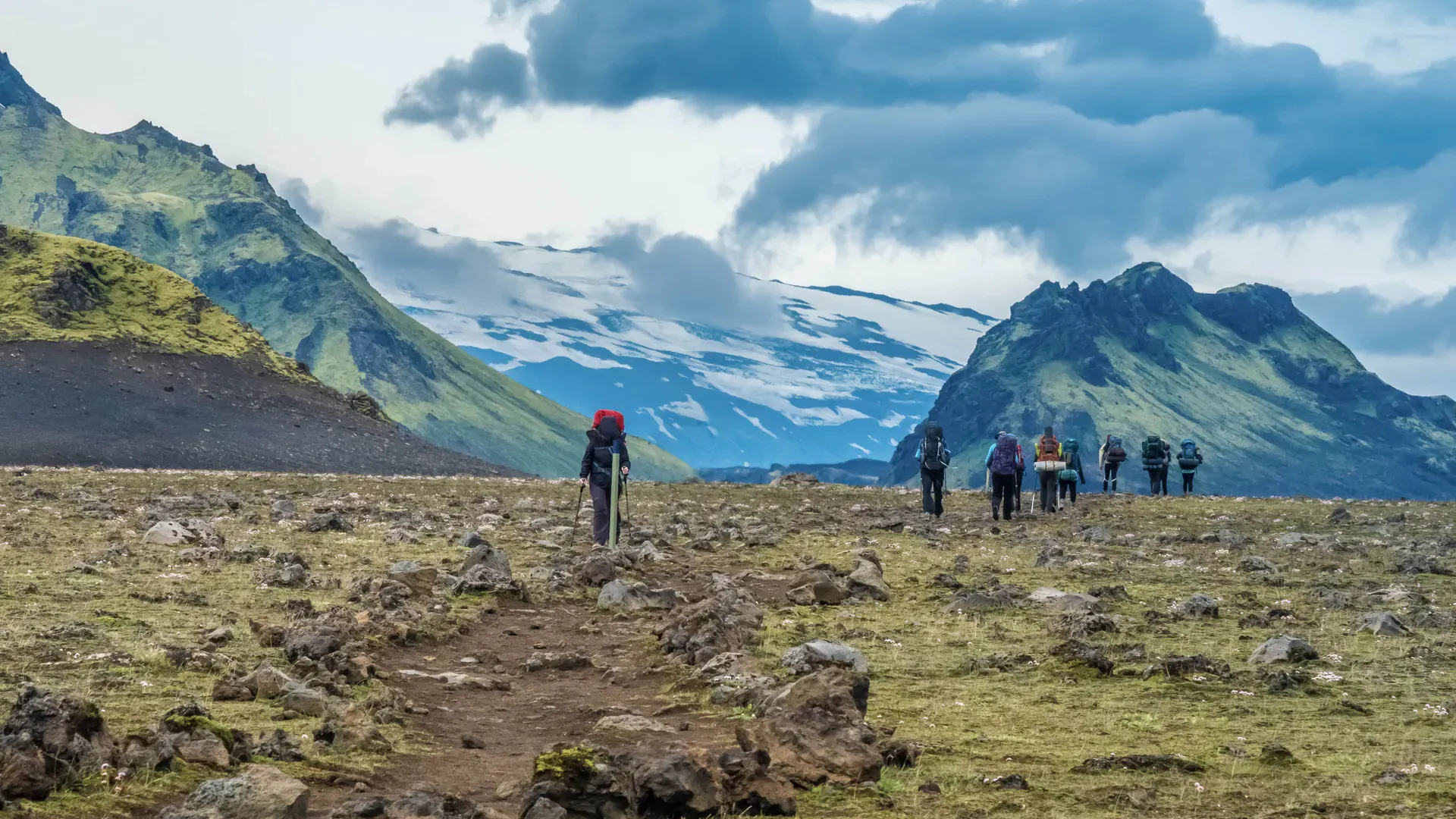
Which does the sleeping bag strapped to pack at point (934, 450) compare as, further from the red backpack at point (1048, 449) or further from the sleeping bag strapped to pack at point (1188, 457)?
the sleeping bag strapped to pack at point (1188, 457)

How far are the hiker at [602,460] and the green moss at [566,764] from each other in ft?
69.2

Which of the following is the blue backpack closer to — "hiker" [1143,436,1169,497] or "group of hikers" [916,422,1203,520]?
"group of hikers" [916,422,1203,520]

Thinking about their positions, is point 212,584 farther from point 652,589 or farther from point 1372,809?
point 1372,809

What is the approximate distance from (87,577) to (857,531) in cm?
2360

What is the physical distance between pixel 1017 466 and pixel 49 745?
37.3m

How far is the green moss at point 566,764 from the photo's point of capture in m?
9.67

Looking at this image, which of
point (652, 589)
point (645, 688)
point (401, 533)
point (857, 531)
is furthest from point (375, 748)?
point (857, 531)

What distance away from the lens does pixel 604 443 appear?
103 feet

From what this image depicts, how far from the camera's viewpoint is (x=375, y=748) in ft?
40.1

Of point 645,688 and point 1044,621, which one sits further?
point 1044,621

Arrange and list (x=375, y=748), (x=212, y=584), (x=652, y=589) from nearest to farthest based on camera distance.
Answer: (x=375, y=748), (x=212, y=584), (x=652, y=589)

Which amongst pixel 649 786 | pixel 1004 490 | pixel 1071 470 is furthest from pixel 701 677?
pixel 1071 470

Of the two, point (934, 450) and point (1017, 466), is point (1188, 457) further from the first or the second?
point (934, 450)

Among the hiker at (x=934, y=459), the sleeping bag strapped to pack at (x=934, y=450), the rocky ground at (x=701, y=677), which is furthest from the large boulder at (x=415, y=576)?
the sleeping bag strapped to pack at (x=934, y=450)
